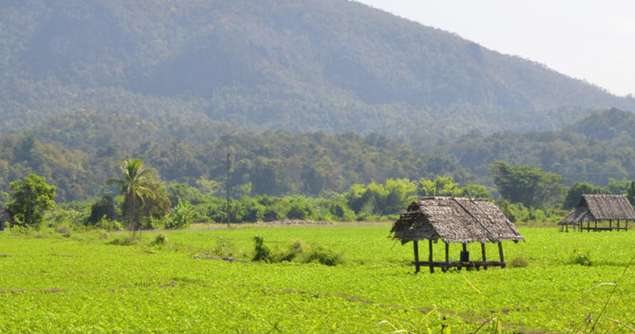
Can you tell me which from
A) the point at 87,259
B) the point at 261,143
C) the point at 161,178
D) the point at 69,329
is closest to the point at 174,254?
the point at 87,259

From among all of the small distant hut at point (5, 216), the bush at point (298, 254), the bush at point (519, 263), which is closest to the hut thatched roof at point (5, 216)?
the small distant hut at point (5, 216)

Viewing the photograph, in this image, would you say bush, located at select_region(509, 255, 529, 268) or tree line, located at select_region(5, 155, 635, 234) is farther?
tree line, located at select_region(5, 155, 635, 234)

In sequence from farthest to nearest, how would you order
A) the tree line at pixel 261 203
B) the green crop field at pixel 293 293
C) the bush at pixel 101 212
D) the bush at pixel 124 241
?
the bush at pixel 101 212 → the tree line at pixel 261 203 → the bush at pixel 124 241 → the green crop field at pixel 293 293

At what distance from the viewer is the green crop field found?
53.9ft

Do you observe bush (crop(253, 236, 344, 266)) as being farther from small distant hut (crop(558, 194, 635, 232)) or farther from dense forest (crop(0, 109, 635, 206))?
dense forest (crop(0, 109, 635, 206))

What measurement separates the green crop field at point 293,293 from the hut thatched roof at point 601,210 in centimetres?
2393

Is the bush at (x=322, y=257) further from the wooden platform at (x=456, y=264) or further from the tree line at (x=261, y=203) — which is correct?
the tree line at (x=261, y=203)

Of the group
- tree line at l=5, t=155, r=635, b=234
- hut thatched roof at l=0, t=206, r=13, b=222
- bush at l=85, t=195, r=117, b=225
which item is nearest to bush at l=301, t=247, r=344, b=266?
tree line at l=5, t=155, r=635, b=234

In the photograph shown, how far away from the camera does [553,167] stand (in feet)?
497

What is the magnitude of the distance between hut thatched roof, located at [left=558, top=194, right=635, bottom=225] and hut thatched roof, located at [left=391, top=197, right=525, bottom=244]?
115ft

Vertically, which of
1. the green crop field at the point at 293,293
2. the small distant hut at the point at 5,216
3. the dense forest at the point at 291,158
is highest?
the dense forest at the point at 291,158

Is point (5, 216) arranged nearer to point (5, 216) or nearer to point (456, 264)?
point (5, 216)

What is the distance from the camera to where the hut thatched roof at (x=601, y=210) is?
5969cm

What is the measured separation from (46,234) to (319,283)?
41.9 m
